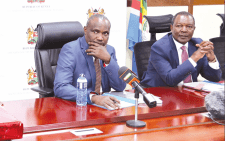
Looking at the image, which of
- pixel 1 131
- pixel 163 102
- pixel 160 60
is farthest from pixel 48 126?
pixel 160 60

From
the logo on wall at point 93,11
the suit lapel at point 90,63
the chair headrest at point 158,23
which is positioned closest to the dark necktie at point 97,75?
the suit lapel at point 90,63

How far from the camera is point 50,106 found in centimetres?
197

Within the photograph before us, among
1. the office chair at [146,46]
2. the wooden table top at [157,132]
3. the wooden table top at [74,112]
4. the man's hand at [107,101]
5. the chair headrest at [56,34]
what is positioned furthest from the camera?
the office chair at [146,46]

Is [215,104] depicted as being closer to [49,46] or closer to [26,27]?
[49,46]

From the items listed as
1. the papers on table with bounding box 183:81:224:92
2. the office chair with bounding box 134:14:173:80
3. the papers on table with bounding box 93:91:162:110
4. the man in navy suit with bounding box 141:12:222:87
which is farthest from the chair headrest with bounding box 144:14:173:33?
the papers on table with bounding box 93:91:162:110

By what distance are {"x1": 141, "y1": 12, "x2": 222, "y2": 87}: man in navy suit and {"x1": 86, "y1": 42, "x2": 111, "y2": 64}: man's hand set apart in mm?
598

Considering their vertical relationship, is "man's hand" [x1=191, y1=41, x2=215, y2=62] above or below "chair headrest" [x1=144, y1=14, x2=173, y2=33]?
below

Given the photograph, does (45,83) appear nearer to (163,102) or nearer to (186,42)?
(163,102)

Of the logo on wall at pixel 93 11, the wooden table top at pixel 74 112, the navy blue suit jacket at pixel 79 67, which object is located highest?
the logo on wall at pixel 93 11

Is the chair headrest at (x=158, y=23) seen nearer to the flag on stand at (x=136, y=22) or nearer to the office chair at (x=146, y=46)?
the office chair at (x=146, y=46)

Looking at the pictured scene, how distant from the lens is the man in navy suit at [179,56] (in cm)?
271

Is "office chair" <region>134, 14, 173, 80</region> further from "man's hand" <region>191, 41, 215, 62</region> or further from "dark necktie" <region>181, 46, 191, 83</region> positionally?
"man's hand" <region>191, 41, 215, 62</region>

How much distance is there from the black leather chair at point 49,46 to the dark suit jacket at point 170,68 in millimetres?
687

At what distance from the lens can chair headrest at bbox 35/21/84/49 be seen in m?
2.57
